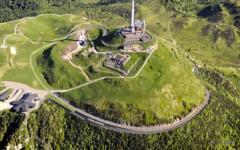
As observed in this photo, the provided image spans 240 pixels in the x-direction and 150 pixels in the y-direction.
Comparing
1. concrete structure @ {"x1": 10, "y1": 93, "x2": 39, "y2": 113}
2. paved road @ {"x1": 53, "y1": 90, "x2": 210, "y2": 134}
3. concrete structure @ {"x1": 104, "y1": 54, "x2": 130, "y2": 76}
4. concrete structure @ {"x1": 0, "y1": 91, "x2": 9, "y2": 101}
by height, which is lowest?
paved road @ {"x1": 53, "y1": 90, "x2": 210, "y2": 134}

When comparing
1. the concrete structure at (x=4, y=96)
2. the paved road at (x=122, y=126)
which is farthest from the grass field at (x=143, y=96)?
the concrete structure at (x=4, y=96)

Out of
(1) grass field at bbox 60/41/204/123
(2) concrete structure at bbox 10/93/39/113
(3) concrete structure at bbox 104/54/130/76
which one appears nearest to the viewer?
(1) grass field at bbox 60/41/204/123

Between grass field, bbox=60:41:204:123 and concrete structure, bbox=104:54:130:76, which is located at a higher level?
concrete structure, bbox=104:54:130:76

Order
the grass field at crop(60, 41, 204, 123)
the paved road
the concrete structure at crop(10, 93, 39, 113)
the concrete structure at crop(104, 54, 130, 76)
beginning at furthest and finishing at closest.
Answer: the concrete structure at crop(104, 54, 130, 76)
the concrete structure at crop(10, 93, 39, 113)
the grass field at crop(60, 41, 204, 123)
the paved road

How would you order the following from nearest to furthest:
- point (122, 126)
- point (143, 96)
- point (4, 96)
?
point (122, 126) < point (143, 96) < point (4, 96)

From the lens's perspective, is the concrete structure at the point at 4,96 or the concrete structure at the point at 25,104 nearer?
the concrete structure at the point at 25,104

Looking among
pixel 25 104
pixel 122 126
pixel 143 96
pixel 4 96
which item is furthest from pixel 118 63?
pixel 4 96

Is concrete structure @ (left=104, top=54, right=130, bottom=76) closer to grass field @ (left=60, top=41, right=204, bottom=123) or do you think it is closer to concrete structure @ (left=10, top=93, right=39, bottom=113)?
grass field @ (left=60, top=41, right=204, bottom=123)

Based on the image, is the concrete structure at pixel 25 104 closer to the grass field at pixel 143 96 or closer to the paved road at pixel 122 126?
the grass field at pixel 143 96

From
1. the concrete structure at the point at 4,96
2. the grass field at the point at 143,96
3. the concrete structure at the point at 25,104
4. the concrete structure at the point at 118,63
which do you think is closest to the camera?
the grass field at the point at 143,96

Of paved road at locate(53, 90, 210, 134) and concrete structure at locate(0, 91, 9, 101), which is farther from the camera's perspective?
concrete structure at locate(0, 91, 9, 101)

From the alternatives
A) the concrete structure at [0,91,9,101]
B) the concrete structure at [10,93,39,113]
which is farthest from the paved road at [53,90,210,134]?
the concrete structure at [0,91,9,101]

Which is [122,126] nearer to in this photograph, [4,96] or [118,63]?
[118,63]
